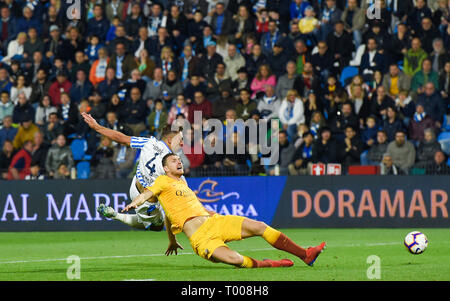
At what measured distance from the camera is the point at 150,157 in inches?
538

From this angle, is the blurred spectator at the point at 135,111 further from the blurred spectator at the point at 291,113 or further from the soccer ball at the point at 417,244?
the soccer ball at the point at 417,244

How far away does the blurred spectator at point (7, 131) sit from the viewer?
78.8ft

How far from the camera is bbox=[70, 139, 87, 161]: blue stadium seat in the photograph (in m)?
23.5

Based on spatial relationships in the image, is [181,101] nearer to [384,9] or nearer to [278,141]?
[278,141]

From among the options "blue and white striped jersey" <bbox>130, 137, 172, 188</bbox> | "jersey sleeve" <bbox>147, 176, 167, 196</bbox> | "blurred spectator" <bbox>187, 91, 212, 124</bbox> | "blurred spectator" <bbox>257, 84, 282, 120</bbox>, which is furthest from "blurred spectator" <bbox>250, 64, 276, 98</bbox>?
"jersey sleeve" <bbox>147, 176, 167, 196</bbox>

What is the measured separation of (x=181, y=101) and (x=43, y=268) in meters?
10.7

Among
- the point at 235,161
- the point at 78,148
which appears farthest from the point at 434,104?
the point at 78,148

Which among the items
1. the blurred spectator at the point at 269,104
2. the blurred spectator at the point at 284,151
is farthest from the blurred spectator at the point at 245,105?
the blurred spectator at the point at 284,151

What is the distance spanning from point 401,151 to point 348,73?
3.30 m

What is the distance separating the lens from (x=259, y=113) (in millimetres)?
22594

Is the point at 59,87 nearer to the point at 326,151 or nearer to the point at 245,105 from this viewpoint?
the point at 245,105

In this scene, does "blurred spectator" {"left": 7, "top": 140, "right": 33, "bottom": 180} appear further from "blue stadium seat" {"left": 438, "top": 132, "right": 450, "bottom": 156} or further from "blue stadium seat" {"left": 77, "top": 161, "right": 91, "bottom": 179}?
"blue stadium seat" {"left": 438, "top": 132, "right": 450, "bottom": 156}

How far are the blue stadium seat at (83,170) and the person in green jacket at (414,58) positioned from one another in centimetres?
821
